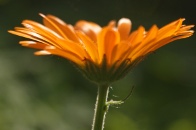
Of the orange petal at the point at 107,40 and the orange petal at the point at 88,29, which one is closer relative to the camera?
the orange petal at the point at 107,40

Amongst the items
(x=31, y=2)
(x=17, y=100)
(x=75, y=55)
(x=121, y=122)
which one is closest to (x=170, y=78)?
(x=121, y=122)

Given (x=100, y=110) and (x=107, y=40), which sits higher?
(x=107, y=40)

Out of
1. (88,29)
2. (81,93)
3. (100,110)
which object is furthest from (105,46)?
(81,93)

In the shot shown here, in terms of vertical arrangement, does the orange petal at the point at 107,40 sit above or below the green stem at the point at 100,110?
above

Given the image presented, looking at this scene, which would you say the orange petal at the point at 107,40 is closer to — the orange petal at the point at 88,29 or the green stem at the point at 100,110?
A: the green stem at the point at 100,110

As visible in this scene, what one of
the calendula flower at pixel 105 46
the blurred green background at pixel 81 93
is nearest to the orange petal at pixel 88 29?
the calendula flower at pixel 105 46

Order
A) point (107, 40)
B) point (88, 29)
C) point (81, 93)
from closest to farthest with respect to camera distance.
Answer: point (107, 40), point (88, 29), point (81, 93)

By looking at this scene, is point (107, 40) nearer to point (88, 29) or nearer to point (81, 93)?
point (88, 29)
